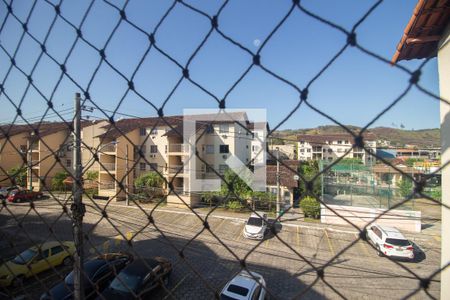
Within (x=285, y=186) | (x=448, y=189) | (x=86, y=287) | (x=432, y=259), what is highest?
(x=448, y=189)

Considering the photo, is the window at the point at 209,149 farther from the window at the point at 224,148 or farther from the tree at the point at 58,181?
the tree at the point at 58,181

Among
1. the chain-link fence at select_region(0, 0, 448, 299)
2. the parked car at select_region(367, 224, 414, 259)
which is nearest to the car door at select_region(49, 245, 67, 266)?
the chain-link fence at select_region(0, 0, 448, 299)

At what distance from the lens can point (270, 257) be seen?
5391mm

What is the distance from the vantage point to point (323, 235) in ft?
22.2

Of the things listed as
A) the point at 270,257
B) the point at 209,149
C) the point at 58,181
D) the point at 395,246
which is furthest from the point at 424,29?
the point at 58,181

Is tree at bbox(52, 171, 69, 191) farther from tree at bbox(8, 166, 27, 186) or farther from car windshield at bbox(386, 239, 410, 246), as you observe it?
car windshield at bbox(386, 239, 410, 246)

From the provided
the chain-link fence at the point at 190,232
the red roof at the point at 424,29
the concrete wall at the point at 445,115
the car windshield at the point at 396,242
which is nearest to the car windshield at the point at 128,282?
the chain-link fence at the point at 190,232

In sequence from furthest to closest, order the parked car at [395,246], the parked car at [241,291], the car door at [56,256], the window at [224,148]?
the window at [224,148], the parked car at [395,246], the car door at [56,256], the parked car at [241,291]

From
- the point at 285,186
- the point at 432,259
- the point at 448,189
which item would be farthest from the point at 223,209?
the point at 448,189

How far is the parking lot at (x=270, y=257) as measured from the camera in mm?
4129

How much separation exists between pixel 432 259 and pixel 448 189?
5.86 m

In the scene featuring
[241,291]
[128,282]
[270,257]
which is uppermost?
[128,282]

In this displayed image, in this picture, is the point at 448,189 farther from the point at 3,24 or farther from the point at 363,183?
the point at 363,183

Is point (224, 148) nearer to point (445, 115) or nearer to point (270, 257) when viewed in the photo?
point (270, 257)
